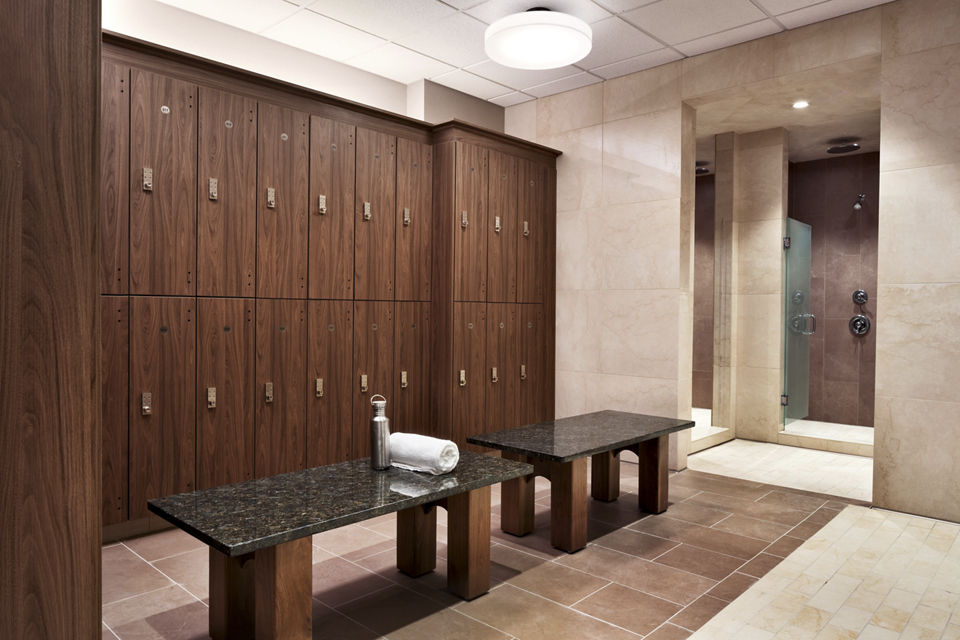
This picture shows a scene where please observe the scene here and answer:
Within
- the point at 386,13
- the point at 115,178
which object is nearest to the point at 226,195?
the point at 115,178

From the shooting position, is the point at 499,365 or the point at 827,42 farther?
the point at 499,365

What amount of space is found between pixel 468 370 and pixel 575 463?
1.88 m

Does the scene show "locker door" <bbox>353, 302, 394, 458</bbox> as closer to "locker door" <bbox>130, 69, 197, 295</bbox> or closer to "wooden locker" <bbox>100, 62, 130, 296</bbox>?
"locker door" <bbox>130, 69, 197, 295</bbox>

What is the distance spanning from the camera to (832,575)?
3023 mm

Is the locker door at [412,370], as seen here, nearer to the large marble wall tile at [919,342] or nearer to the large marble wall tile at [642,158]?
the large marble wall tile at [642,158]

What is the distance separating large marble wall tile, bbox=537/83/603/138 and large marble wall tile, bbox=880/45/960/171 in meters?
2.16

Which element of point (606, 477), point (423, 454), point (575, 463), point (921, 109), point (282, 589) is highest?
point (921, 109)

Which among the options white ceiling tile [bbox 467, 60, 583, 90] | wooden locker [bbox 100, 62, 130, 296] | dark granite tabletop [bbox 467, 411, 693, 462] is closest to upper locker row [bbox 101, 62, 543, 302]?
wooden locker [bbox 100, 62, 130, 296]

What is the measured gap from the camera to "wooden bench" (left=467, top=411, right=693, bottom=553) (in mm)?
3293

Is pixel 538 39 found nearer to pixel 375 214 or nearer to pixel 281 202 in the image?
pixel 375 214

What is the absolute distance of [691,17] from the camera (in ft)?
13.8

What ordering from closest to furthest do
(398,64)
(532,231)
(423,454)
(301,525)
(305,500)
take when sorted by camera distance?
(301,525) → (305,500) → (423,454) → (398,64) → (532,231)

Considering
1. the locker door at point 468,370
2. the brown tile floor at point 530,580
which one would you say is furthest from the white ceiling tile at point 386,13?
the brown tile floor at point 530,580

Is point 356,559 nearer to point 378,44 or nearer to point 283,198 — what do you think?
point 283,198
